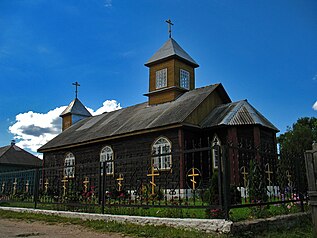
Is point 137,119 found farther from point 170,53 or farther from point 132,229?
point 132,229

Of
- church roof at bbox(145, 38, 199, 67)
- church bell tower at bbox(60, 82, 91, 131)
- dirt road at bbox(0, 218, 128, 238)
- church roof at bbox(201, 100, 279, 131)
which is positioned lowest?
dirt road at bbox(0, 218, 128, 238)

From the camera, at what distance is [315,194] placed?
15.0 ft

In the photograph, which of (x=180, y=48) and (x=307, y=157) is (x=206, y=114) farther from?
(x=307, y=157)

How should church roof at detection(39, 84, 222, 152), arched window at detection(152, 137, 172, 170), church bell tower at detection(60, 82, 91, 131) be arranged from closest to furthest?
1. arched window at detection(152, 137, 172, 170)
2. church roof at detection(39, 84, 222, 152)
3. church bell tower at detection(60, 82, 91, 131)

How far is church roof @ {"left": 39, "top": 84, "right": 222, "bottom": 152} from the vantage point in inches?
674

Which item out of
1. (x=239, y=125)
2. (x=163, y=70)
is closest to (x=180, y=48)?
(x=163, y=70)

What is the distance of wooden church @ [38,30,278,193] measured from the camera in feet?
52.7

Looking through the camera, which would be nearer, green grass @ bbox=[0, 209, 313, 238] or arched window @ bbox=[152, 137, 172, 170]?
green grass @ bbox=[0, 209, 313, 238]

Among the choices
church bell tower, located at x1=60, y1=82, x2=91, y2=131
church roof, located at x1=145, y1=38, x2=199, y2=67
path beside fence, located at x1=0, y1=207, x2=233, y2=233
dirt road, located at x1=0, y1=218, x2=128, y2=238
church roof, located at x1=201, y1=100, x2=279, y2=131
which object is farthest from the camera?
church bell tower, located at x1=60, y1=82, x2=91, y2=131

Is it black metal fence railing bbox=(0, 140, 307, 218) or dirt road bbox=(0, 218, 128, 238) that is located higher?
black metal fence railing bbox=(0, 140, 307, 218)

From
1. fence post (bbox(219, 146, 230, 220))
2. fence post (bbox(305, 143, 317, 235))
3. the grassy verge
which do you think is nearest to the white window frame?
the grassy verge

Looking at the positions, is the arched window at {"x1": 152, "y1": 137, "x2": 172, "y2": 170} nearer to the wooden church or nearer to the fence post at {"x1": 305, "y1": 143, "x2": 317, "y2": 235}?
the wooden church

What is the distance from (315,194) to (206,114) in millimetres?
13458

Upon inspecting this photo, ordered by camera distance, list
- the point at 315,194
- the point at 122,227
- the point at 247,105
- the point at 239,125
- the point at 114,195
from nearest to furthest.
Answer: the point at 315,194 < the point at 122,227 < the point at 114,195 < the point at 239,125 < the point at 247,105
